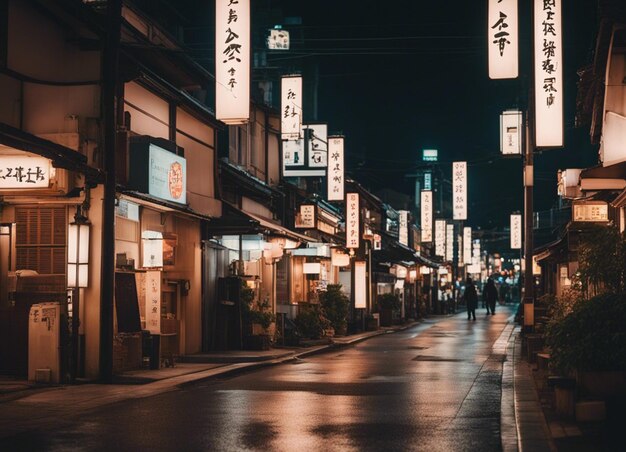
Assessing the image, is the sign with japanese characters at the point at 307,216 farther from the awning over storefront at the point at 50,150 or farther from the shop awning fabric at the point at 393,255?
the awning over storefront at the point at 50,150

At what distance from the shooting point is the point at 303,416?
44.4 ft

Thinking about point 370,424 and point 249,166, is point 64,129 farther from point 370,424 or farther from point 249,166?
point 249,166

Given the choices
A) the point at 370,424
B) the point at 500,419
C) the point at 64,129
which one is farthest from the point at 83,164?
the point at 500,419

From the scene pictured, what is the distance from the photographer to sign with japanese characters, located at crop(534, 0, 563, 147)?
2155 centimetres

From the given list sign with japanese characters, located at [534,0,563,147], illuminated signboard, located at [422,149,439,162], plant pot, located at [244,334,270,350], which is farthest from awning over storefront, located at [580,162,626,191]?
illuminated signboard, located at [422,149,439,162]

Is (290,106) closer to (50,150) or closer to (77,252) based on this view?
(77,252)

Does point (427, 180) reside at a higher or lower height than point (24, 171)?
higher

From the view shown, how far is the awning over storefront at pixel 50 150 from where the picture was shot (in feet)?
47.3

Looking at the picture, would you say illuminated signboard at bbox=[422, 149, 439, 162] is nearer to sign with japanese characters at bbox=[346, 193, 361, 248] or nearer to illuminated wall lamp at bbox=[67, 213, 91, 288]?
sign with japanese characters at bbox=[346, 193, 361, 248]

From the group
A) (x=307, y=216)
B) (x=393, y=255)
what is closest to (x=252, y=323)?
(x=307, y=216)

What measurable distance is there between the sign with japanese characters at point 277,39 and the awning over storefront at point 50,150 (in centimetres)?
2784

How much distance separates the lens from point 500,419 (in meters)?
13.3

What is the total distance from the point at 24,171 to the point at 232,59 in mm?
7608

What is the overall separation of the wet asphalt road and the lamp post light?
2.70m
